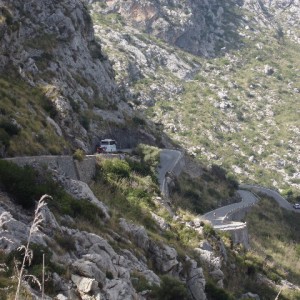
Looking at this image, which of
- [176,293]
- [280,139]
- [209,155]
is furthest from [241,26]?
[176,293]

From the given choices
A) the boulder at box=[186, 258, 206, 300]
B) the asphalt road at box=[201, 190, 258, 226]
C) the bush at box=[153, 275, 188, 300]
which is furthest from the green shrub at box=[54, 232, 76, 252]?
the asphalt road at box=[201, 190, 258, 226]

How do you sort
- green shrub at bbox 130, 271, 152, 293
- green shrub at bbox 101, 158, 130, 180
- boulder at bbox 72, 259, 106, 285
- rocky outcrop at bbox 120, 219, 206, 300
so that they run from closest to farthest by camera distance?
boulder at bbox 72, 259, 106, 285 < green shrub at bbox 130, 271, 152, 293 < rocky outcrop at bbox 120, 219, 206, 300 < green shrub at bbox 101, 158, 130, 180

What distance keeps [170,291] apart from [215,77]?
122m

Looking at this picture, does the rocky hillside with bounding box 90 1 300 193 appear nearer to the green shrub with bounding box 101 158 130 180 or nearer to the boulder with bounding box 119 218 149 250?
the green shrub with bounding box 101 158 130 180

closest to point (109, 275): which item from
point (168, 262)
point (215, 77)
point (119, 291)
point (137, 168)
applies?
point (119, 291)

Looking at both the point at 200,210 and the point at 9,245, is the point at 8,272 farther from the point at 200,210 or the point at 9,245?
the point at 200,210

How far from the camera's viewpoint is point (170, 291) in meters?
15.0

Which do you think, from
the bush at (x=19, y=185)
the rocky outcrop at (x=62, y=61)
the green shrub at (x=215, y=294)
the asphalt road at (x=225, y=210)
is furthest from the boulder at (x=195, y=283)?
the asphalt road at (x=225, y=210)

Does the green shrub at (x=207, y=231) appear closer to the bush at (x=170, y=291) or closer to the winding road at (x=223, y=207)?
the winding road at (x=223, y=207)

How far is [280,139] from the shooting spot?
11188 centimetres

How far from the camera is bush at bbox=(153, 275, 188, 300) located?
14.6 metres

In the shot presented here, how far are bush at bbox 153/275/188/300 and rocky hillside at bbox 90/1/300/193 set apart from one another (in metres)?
79.1

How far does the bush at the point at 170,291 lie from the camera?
1462 centimetres

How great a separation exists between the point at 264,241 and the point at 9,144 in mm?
30400
